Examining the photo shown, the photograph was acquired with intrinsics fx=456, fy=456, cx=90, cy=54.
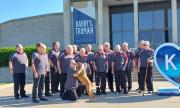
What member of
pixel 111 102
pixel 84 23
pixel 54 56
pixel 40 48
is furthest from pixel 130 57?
pixel 84 23

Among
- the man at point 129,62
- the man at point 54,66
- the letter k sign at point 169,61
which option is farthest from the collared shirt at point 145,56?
the man at point 54,66

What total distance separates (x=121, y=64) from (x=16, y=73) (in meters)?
3.46

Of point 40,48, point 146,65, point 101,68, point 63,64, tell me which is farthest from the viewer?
point 101,68

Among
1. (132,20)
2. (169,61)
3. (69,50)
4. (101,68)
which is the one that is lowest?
(101,68)

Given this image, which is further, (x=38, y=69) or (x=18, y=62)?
(x=18, y=62)

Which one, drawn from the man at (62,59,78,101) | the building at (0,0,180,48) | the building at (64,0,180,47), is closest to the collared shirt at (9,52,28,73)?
the man at (62,59,78,101)

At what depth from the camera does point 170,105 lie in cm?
1242

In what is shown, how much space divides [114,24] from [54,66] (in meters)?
23.4

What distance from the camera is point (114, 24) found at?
38.4m

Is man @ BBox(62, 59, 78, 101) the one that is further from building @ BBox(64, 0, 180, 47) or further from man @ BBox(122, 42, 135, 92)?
building @ BBox(64, 0, 180, 47)

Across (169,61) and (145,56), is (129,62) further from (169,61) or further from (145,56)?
(169,61)

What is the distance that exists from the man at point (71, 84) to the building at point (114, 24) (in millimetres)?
20901

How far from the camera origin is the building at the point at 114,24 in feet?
117

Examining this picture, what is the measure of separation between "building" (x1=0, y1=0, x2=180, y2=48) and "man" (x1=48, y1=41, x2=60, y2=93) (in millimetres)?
19170
